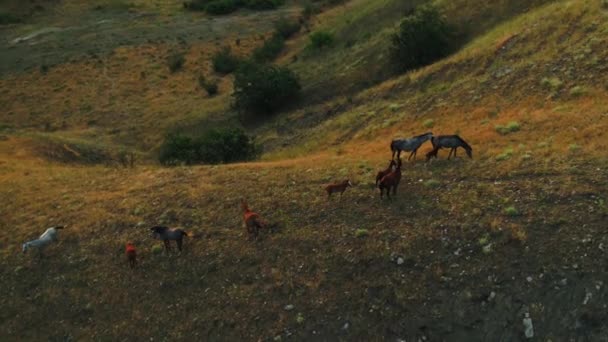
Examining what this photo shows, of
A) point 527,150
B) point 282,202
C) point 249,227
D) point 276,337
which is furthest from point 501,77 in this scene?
point 276,337

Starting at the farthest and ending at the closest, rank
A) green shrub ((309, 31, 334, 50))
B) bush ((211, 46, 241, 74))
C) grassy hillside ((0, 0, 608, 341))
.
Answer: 1. bush ((211, 46, 241, 74))
2. green shrub ((309, 31, 334, 50))
3. grassy hillside ((0, 0, 608, 341))

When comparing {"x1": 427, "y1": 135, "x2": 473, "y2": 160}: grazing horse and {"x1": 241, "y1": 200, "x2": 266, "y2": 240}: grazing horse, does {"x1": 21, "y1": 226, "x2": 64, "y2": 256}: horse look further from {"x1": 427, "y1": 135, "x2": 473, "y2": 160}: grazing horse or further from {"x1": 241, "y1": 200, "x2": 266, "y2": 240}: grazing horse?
{"x1": 427, "y1": 135, "x2": 473, "y2": 160}: grazing horse

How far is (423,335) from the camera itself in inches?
572

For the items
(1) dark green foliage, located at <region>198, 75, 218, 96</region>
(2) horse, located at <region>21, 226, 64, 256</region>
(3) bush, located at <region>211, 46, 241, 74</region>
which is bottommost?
(1) dark green foliage, located at <region>198, 75, 218, 96</region>

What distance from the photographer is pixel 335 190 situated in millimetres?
19547

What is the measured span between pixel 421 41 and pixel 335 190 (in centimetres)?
2074

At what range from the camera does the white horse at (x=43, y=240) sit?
67.7ft

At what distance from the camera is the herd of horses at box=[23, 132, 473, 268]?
18.7 m

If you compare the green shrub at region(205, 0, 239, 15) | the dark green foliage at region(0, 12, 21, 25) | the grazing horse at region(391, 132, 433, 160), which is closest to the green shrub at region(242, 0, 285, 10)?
the green shrub at region(205, 0, 239, 15)

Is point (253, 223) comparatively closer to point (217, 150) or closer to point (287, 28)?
point (217, 150)

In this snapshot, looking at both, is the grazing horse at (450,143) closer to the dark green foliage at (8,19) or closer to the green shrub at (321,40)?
the green shrub at (321,40)

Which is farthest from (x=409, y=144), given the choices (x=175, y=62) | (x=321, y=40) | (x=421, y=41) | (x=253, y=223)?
(x=175, y=62)

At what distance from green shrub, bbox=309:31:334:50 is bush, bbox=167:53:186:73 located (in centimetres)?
1425

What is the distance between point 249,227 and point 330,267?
3096 millimetres
